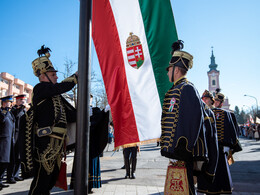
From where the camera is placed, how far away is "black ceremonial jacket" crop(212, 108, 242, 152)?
16.3ft

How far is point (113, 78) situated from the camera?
3.75 metres

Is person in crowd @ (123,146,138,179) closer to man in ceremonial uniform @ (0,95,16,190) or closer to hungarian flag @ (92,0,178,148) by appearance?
man in ceremonial uniform @ (0,95,16,190)

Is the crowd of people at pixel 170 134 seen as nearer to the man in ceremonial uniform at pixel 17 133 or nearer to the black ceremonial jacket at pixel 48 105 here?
the black ceremonial jacket at pixel 48 105

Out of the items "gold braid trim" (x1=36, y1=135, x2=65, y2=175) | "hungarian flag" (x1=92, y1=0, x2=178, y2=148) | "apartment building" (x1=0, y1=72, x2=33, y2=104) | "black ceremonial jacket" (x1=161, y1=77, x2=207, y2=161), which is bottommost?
"gold braid trim" (x1=36, y1=135, x2=65, y2=175)

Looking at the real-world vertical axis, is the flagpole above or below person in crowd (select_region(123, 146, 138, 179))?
above

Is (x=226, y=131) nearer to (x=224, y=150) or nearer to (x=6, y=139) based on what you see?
(x=224, y=150)

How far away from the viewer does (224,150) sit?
4.93 m

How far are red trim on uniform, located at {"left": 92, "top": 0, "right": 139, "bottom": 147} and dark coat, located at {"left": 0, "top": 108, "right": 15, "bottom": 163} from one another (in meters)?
3.95

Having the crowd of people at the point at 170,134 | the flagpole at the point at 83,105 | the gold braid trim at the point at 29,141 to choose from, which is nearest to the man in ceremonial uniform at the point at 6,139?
the crowd of people at the point at 170,134

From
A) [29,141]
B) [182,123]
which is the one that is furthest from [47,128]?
[182,123]

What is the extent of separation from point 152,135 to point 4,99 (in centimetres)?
480

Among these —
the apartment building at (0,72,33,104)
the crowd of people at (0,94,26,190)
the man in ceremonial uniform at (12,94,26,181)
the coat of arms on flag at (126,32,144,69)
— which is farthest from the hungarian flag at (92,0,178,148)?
the apartment building at (0,72,33,104)

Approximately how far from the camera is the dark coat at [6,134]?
608 centimetres

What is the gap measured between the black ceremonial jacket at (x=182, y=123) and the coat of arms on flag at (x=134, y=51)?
93 cm
